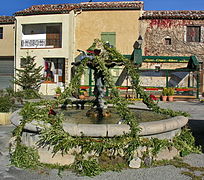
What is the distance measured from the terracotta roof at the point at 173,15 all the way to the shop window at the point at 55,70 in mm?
7890

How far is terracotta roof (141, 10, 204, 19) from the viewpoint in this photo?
20562mm

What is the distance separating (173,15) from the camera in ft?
68.3

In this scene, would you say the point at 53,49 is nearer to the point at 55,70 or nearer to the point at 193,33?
the point at 55,70

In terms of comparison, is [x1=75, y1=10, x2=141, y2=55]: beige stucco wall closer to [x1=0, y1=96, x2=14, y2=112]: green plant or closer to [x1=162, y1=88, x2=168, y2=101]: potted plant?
[x1=162, y1=88, x2=168, y2=101]: potted plant

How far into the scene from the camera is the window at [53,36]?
73.8ft

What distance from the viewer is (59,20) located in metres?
20.9

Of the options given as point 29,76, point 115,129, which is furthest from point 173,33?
point 115,129

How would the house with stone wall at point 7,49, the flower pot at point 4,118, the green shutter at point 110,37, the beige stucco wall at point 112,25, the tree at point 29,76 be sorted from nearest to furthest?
1. the flower pot at point 4,118
2. the tree at point 29,76
3. the beige stucco wall at point 112,25
4. the green shutter at point 110,37
5. the house with stone wall at point 7,49

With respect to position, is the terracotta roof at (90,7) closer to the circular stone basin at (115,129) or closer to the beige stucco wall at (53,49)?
the beige stucco wall at (53,49)

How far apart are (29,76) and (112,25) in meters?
→ 7.76

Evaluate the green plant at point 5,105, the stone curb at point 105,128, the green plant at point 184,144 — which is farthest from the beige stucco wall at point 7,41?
the green plant at point 184,144

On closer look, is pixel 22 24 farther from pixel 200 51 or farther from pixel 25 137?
pixel 25 137

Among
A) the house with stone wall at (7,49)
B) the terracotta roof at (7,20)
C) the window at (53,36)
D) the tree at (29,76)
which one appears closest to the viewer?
the tree at (29,76)

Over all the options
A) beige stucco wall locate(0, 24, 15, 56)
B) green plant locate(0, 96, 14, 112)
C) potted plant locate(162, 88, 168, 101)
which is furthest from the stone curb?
beige stucco wall locate(0, 24, 15, 56)
